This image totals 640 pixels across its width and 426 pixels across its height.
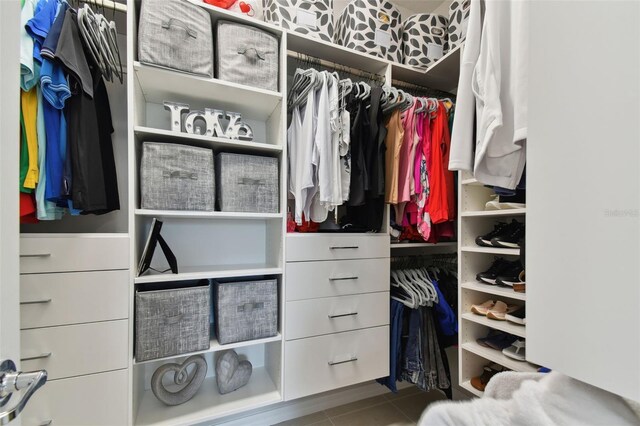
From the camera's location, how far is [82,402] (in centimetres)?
98

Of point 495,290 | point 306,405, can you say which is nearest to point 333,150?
point 495,290

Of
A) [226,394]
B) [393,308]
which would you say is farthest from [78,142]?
[393,308]

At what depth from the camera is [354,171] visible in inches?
53.2

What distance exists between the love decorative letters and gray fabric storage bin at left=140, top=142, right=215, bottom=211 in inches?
4.0

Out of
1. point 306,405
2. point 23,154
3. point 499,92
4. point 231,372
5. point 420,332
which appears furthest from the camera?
point 306,405

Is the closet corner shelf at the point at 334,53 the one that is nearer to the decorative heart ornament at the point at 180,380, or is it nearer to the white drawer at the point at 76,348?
the white drawer at the point at 76,348

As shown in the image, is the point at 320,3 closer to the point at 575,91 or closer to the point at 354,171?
the point at 354,171

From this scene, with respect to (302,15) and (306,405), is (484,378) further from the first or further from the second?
(302,15)

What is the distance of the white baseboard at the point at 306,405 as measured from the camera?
1484mm

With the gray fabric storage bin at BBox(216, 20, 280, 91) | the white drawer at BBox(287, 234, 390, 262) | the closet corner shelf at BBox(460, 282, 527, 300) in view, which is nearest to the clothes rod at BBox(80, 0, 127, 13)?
the gray fabric storage bin at BBox(216, 20, 280, 91)

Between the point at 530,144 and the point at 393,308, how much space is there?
1345 mm

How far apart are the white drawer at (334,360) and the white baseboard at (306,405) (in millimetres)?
402

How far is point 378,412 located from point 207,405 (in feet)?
3.35

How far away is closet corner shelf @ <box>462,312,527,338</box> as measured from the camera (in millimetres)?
1038
